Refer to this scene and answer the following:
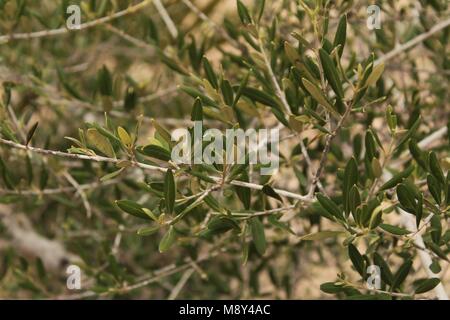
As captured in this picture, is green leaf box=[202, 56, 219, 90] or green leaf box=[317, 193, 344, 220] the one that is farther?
green leaf box=[202, 56, 219, 90]

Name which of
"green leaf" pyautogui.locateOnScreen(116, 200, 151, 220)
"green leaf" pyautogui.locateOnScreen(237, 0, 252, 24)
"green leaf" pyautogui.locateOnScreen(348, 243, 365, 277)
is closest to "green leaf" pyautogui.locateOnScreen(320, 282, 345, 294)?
"green leaf" pyautogui.locateOnScreen(348, 243, 365, 277)

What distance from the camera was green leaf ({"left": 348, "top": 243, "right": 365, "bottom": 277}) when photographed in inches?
29.8

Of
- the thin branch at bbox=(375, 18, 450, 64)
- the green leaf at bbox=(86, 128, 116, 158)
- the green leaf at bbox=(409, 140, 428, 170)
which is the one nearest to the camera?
the green leaf at bbox=(86, 128, 116, 158)

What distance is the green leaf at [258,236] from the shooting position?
2.59 feet

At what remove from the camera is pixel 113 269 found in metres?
1.07

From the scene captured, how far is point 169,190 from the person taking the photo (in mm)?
691

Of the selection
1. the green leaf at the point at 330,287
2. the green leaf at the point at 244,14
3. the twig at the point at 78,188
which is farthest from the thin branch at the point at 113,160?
the twig at the point at 78,188

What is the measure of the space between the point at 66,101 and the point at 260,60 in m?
0.48

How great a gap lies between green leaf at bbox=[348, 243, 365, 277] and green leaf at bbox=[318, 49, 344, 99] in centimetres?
19

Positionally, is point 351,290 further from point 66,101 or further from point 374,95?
point 66,101

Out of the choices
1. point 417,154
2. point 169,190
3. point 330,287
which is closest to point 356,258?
point 330,287

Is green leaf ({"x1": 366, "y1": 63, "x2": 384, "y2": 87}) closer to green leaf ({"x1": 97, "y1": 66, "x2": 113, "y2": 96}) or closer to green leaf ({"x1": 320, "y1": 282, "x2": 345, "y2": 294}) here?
green leaf ({"x1": 320, "y1": 282, "x2": 345, "y2": 294})

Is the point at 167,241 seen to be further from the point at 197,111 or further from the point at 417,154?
the point at 417,154
